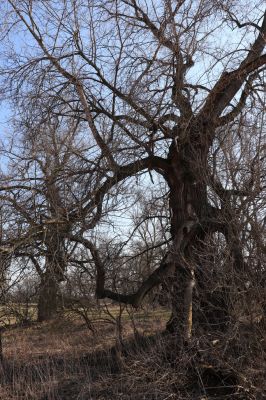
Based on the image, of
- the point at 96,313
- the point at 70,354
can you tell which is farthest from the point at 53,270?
the point at 70,354

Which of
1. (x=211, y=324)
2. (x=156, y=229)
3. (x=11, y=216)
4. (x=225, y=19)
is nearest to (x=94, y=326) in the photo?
(x=156, y=229)

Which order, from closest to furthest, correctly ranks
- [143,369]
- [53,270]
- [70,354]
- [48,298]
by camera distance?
[143,369], [53,270], [48,298], [70,354]

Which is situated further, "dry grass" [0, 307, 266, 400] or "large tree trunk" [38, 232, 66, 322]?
"large tree trunk" [38, 232, 66, 322]

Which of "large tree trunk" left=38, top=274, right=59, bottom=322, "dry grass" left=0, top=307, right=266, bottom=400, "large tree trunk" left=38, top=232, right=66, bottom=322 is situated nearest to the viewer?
"dry grass" left=0, top=307, right=266, bottom=400

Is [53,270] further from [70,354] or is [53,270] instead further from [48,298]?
[70,354]

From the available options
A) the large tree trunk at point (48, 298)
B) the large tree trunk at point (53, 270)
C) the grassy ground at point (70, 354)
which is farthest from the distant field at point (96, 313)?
the large tree trunk at point (53, 270)

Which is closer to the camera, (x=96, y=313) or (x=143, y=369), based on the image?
(x=143, y=369)

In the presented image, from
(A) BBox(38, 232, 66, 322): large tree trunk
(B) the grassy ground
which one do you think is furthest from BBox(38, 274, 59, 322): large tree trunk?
(B) the grassy ground

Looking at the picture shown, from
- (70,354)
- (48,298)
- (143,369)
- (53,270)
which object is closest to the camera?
(143,369)

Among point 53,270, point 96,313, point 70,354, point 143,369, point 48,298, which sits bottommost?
point 143,369

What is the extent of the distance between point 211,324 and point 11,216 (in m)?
4.19

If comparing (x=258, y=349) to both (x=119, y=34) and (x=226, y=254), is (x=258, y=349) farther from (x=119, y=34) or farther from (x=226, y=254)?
(x=119, y=34)

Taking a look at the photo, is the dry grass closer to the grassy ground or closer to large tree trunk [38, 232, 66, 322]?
the grassy ground

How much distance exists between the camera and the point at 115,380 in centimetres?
874
